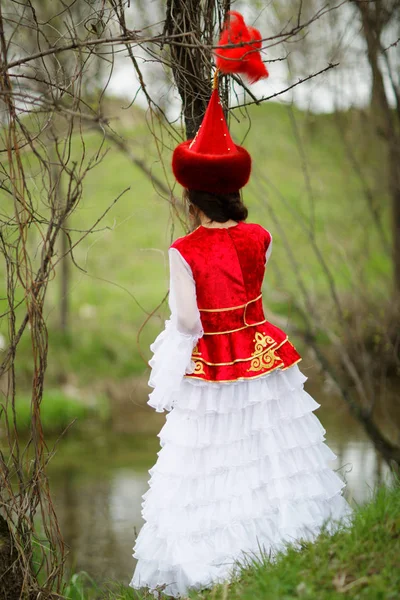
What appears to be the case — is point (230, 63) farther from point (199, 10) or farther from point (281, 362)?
point (281, 362)

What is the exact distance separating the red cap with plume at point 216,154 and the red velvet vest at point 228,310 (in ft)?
0.61

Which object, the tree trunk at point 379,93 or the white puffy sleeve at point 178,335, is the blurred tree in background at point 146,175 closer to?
the tree trunk at point 379,93

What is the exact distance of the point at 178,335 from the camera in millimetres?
2441

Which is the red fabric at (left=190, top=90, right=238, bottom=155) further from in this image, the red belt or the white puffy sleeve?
the red belt

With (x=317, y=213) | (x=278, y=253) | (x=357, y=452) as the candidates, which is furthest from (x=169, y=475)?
(x=317, y=213)

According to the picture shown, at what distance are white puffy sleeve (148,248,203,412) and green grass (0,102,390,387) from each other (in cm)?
205

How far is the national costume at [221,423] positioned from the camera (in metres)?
2.37

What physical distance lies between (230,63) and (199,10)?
22.9 inches

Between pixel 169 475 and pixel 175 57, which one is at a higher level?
pixel 175 57

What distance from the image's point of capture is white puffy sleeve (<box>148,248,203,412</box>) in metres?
2.40

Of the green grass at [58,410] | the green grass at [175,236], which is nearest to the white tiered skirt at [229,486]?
the green grass at [175,236]

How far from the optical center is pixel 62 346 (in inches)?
313

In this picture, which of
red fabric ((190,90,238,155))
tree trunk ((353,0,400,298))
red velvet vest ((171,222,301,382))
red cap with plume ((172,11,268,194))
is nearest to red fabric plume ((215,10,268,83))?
red cap with plume ((172,11,268,194))

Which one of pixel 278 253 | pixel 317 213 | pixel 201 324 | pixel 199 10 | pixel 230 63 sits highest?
pixel 317 213
